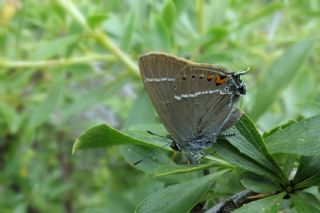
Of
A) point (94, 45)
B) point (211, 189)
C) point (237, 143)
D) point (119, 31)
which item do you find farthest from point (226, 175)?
point (94, 45)

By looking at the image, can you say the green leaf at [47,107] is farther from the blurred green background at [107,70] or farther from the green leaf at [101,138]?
the green leaf at [101,138]

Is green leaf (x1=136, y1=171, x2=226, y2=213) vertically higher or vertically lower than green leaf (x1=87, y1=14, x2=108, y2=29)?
lower

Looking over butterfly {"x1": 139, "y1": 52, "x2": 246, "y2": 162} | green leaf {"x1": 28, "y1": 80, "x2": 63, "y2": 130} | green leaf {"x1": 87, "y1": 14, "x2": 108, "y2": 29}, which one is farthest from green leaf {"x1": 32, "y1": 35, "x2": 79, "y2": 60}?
butterfly {"x1": 139, "y1": 52, "x2": 246, "y2": 162}

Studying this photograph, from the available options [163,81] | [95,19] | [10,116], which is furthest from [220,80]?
[10,116]

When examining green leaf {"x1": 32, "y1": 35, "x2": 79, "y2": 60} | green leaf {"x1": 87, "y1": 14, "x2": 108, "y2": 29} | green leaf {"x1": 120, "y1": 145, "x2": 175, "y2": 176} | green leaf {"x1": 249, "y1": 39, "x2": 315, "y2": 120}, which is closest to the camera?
green leaf {"x1": 120, "y1": 145, "x2": 175, "y2": 176}

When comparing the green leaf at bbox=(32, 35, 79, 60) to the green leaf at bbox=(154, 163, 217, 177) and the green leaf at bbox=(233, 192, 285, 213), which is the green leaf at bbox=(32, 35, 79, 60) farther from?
the green leaf at bbox=(233, 192, 285, 213)

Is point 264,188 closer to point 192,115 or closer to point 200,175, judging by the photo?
point 200,175
